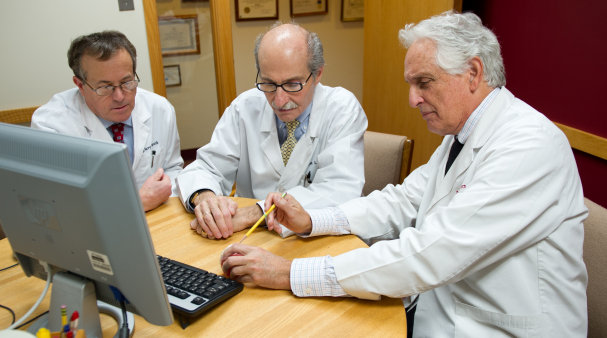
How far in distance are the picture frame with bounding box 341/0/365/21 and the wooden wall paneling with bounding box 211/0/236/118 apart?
2248 mm

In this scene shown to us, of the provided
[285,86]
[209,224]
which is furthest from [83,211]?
[285,86]

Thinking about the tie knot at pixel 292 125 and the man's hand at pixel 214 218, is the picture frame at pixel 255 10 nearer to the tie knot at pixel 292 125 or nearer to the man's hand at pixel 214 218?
the tie knot at pixel 292 125

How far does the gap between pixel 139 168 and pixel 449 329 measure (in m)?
1.55

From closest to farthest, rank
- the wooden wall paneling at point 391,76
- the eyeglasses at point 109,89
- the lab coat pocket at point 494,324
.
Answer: the lab coat pocket at point 494,324
the eyeglasses at point 109,89
the wooden wall paneling at point 391,76

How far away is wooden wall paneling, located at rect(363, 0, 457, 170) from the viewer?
3088mm

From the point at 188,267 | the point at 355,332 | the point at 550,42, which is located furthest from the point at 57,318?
the point at 550,42

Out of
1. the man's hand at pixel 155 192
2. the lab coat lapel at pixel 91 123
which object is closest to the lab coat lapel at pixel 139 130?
the lab coat lapel at pixel 91 123

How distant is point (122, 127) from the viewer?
2004 mm

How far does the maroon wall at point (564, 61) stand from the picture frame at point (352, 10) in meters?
2.72

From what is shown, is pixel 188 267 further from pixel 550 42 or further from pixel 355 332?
pixel 550 42

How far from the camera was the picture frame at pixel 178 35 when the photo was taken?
3176 mm

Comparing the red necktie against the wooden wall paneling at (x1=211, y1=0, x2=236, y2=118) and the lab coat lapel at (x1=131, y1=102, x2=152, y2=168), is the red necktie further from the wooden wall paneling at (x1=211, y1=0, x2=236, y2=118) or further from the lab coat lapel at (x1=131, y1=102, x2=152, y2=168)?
the wooden wall paneling at (x1=211, y1=0, x2=236, y2=118)

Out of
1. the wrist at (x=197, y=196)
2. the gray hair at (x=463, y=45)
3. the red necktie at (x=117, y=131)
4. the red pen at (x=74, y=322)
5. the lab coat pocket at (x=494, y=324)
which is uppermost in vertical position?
the gray hair at (x=463, y=45)

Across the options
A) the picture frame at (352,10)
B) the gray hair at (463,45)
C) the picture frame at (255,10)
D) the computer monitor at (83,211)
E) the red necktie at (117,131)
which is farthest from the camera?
the picture frame at (352,10)
